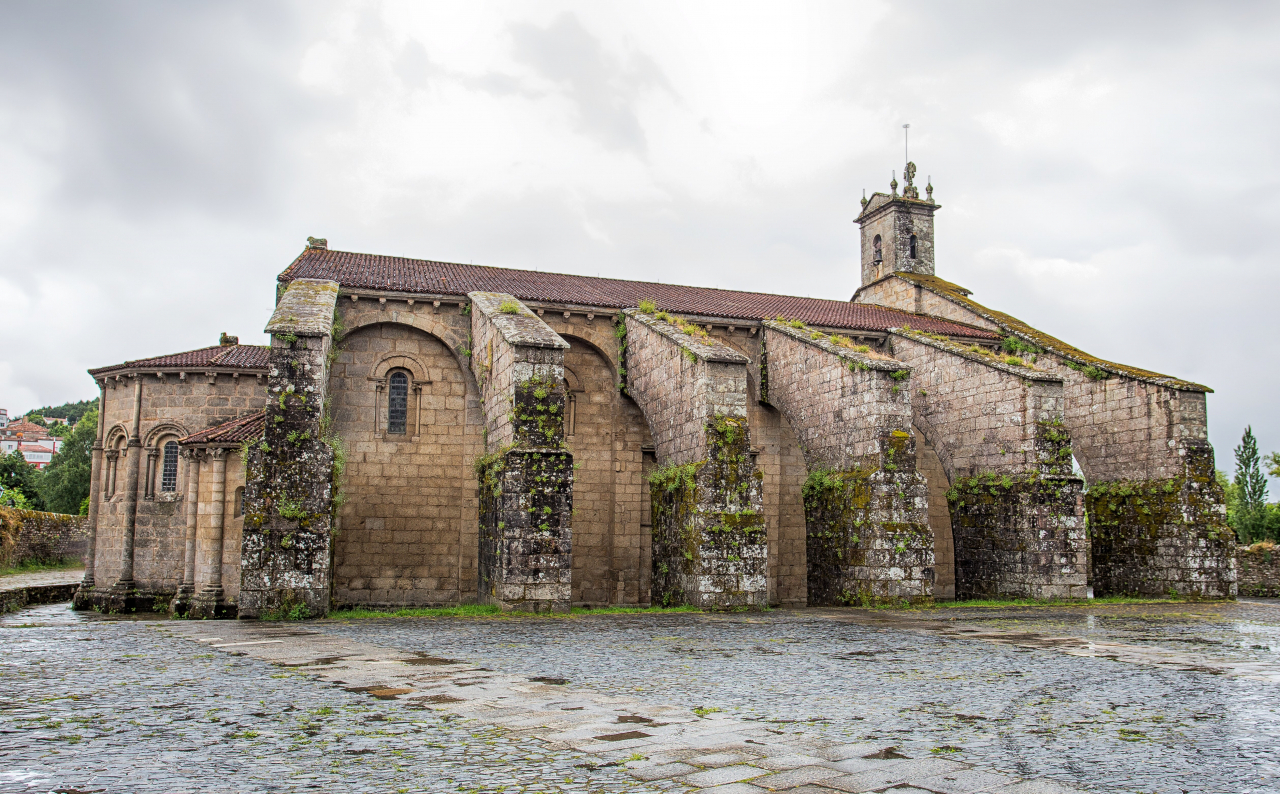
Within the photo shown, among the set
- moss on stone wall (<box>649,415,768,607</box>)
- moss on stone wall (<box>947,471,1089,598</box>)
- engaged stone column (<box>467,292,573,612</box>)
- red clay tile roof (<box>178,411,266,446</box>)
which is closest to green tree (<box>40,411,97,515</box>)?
red clay tile roof (<box>178,411,266,446</box>)

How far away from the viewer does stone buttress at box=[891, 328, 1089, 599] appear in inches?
725

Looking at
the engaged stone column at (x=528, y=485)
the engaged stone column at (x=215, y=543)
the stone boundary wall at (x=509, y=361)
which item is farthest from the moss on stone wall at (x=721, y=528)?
the engaged stone column at (x=215, y=543)

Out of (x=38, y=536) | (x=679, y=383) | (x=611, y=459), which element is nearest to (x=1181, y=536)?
(x=679, y=383)

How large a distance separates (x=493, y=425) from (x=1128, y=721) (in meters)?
12.7

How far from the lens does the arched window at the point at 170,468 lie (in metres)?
22.3

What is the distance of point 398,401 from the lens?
65.2ft

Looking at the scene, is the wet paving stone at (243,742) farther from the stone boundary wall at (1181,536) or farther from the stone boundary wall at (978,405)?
the stone boundary wall at (1181,536)

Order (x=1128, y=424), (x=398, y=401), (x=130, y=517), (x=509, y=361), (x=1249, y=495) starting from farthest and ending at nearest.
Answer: (x=1249, y=495) < (x=130, y=517) < (x=1128, y=424) < (x=398, y=401) < (x=509, y=361)

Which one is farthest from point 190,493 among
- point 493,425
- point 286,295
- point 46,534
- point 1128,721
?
point 1128,721

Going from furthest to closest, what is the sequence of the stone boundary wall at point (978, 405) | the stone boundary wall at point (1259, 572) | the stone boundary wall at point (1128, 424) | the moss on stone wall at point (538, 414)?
the stone boundary wall at point (1259, 572), the stone boundary wall at point (1128, 424), the stone boundary wall at point (978, 405), the moss on stone wall at point (538, 414)

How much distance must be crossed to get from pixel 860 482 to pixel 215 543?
1323 centimetres

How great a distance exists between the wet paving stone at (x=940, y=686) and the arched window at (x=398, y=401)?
645 centimetres

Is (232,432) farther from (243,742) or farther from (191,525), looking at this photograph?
(243,742)

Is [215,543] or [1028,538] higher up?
[1028,538]
